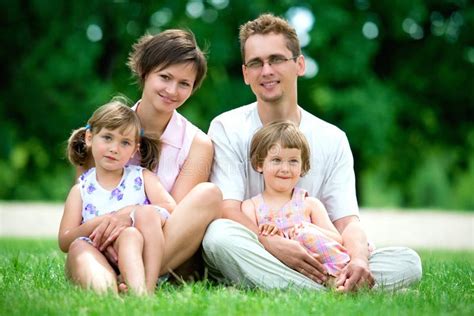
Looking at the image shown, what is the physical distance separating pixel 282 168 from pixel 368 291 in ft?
2.95

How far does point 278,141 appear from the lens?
15.6ft

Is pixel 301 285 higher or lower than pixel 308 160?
lower

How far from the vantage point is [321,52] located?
55.4ft

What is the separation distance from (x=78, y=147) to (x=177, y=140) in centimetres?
Answer: 62

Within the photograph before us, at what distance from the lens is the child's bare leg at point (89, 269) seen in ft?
13.3

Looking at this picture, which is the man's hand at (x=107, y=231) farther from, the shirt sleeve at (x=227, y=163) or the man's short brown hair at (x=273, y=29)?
the man's short brown hair at (x=273, y=29)

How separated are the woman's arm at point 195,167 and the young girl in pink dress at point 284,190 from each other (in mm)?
322

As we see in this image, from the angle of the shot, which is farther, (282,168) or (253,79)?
(253,79)

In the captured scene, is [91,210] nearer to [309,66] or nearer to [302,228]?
[302,228]

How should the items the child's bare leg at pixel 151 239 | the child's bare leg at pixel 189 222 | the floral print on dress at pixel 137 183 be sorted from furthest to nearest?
1. the floral print on dress at pixel 137 183
2. the child's bare leg at pixel 189 222
3. the child's bare leg at pixel 151 239

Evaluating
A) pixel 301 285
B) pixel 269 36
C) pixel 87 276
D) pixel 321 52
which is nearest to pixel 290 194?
pixel 301 285

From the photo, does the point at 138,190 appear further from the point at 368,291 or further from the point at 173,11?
the point at 173,11

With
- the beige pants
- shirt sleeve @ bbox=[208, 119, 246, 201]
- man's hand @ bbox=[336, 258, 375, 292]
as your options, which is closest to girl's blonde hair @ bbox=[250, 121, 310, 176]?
shirt sleeve @ bbox=[208, 119, 246, 201]

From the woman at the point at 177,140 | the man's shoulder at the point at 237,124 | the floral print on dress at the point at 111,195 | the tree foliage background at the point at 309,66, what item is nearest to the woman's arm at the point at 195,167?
the woman at the point at 177,140
